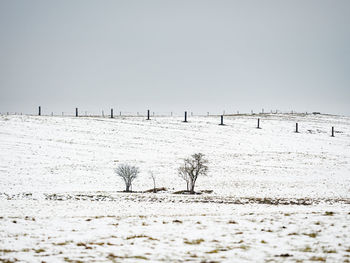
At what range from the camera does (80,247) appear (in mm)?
10078

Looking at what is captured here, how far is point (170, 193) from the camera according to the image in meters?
30.0

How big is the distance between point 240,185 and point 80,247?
83.9 feet

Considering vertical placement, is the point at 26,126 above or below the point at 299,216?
above

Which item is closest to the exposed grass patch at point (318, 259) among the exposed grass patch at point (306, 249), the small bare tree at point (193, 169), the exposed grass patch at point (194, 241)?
the exposed grass patch at point (306, 249)

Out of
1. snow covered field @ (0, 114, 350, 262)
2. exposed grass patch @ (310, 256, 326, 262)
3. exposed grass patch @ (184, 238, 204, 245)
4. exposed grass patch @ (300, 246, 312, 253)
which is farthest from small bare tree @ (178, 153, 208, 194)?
exposed grass patch @ (310, 256, 326, 262)

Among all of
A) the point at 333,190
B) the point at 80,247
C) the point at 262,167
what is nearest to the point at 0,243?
the point at 80,247

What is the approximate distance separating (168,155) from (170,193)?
60.3 ft

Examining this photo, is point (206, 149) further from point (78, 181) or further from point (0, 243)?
point (0, 243)

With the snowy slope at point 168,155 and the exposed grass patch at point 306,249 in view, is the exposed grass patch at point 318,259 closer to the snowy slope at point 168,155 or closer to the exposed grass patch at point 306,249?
the exposed grass patch at point 306,249

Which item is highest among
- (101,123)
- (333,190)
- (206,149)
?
(101,123)

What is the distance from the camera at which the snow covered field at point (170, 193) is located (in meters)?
10.0

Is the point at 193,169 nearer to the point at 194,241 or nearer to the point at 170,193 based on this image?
the point at 170,193

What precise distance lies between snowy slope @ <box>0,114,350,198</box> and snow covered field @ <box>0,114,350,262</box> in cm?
14

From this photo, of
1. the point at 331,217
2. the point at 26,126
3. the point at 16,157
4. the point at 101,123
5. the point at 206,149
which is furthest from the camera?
the point at 101,123
